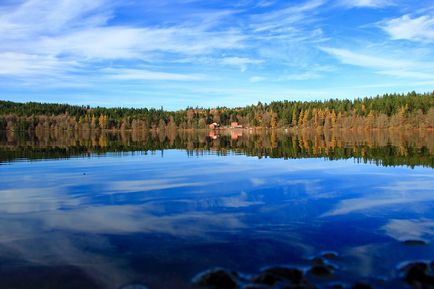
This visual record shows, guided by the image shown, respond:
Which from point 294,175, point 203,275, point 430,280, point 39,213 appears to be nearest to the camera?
point 430,280

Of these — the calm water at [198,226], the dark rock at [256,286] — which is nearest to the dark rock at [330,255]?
the calm water at [198,226]

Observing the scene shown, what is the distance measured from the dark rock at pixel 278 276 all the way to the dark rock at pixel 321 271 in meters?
0.34

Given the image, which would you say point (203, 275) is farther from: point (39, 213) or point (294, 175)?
point (294, 175)

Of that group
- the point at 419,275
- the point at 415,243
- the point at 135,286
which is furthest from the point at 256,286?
the point at 415,243

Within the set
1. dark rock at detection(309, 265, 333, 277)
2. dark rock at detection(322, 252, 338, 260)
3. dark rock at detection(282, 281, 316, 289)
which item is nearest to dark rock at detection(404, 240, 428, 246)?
dark rock at detection(322, 252, 338, 260)

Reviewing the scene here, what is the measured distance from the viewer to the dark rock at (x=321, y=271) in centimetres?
1000

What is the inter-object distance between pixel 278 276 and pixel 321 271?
1.17m

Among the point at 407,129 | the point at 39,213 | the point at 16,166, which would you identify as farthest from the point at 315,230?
the point at 407,129

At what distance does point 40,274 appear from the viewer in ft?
34.3

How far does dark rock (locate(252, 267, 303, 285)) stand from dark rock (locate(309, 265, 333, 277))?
341 millimetres

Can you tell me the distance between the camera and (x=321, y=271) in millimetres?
10188

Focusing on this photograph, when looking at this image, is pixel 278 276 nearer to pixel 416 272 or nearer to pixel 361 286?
pixel 361 286

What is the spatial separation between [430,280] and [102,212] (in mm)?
12837

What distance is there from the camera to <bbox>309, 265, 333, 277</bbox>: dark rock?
1000cm
